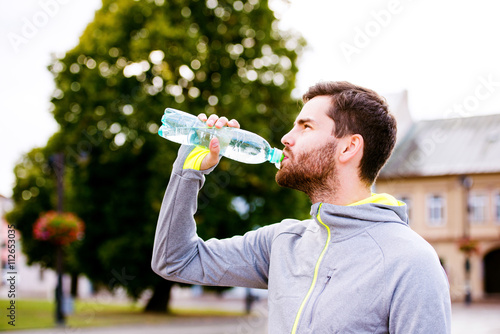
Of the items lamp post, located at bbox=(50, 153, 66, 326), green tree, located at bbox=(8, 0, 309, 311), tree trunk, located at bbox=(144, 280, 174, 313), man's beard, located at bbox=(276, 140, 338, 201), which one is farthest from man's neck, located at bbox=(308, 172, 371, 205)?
tree trunk, located at bbox=(144, 280, 174, 313)

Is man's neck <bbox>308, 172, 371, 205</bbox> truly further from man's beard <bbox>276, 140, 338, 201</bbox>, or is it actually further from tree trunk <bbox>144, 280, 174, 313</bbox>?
tree trunk <bbox>144, 280, 174, 313</bbox>

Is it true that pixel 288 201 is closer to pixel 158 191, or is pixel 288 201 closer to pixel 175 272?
pixel 158 191

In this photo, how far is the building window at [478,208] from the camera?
32.0m

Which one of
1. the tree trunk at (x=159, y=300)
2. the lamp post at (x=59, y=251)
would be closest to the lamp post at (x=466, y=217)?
the tree trunk at (x=159, y=300)

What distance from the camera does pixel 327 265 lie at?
1973mm

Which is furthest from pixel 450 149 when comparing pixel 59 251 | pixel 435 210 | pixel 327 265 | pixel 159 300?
pixel 327 265

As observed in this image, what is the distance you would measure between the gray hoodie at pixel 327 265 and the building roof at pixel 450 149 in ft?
101

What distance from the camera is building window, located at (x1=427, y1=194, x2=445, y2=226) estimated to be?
33.1 meters

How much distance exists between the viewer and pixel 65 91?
16984 millimetres

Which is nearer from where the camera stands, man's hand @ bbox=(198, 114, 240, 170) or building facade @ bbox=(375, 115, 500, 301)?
man's hand @ bbox=(198, 114, 240, 170)

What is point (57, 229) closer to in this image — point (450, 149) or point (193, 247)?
point (193, 247)

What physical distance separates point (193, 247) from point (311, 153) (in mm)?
609

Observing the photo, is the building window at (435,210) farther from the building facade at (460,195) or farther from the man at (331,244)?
the man at (331,244)

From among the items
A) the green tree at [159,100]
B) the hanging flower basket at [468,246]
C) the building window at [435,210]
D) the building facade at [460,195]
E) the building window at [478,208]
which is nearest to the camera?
the green tree at [159,100]
